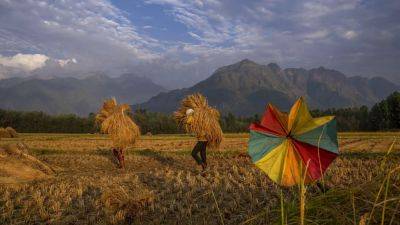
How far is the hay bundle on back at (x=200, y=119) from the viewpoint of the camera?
1650 centimetres

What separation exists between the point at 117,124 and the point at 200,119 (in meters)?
4.23

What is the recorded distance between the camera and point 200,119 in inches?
652

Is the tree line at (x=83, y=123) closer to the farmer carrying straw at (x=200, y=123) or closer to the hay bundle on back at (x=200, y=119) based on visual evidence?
the hay bundle on back at (x=200, y=119)

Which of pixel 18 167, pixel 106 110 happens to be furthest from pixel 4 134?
pixel 18 167

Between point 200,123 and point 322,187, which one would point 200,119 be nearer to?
point 200,123

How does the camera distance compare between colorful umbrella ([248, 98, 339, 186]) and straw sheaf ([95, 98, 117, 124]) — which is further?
straw sheaf ([95, 98, 117, 124])

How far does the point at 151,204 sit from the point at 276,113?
6205mm

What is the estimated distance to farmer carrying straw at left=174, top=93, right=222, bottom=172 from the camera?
16.4m

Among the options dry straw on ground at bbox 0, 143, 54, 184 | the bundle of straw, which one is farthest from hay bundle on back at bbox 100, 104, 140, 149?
dry straw on ground at bbox 0, 143, 54, 184

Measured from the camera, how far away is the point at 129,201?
29.9 feet

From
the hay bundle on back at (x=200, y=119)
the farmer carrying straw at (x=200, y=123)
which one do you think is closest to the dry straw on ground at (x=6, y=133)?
the hay bundle on back at (x=200, y=119)

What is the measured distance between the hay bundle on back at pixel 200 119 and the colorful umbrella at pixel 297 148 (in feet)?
42.7

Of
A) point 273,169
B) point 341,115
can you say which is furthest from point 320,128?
point 341,115

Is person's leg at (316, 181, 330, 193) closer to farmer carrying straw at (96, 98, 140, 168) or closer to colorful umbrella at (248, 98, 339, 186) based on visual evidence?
colorful umbrella at (248, 98, 339, 186)
